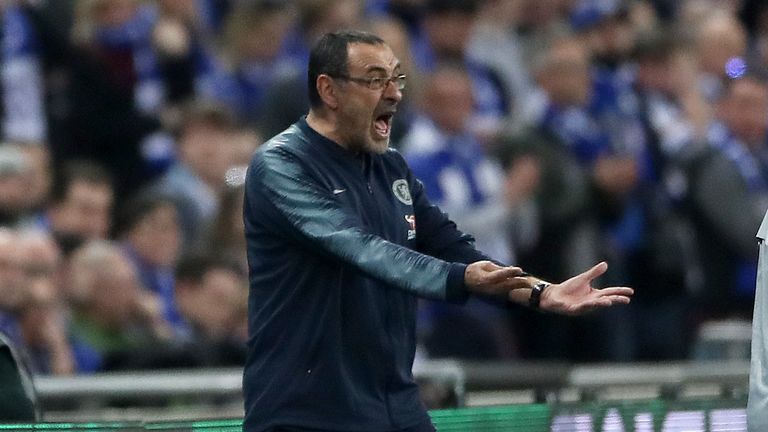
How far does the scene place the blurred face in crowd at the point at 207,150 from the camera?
11.0 meters

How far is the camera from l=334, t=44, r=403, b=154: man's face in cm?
541

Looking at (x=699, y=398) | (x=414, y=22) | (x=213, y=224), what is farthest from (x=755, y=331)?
(x=414, y=22)

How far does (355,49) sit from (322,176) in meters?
0.41

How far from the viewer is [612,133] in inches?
490

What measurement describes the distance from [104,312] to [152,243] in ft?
2.52

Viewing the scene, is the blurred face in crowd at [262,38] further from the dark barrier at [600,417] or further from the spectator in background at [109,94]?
the dark barrier at [600,417]

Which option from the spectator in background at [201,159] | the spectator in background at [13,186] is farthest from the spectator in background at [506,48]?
the spectator in background at [13,186]

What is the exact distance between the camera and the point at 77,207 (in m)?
10.0

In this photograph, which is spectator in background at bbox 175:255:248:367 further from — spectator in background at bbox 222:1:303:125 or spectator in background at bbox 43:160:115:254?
spectator in background at bbox 222:1:303:125

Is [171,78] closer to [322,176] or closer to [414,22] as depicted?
[414,22]

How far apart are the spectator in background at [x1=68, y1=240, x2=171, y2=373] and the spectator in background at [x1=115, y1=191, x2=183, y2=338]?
0.53 metres

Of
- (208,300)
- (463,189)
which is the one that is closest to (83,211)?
(208,300)

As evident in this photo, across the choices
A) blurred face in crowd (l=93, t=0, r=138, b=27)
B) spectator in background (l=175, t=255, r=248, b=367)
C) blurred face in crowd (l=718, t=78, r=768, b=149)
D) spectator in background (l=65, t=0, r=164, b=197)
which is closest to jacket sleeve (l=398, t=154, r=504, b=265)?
spectator in background (l=175, t=255, r=248, b=367)

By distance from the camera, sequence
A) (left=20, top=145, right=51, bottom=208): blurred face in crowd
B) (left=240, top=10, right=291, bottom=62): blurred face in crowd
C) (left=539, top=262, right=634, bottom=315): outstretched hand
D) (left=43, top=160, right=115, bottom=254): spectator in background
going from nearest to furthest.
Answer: (left=539, top=262, right=634, bottom=315): outstretched hand
(left=20, top=145, right=51, bottom=208): blurred face in crowd
(left=43, top=160, right=115, bottom=254): spectator in background
(left=240, top=10, right=291, bottom=62): blurred face in crowd
